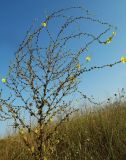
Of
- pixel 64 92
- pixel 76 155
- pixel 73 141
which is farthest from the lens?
pixel 73 141

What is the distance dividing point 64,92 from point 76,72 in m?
0.30

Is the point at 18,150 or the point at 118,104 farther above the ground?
the point at 118,104

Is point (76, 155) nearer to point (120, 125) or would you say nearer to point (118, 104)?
point (120, 125)

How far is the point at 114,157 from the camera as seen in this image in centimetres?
606

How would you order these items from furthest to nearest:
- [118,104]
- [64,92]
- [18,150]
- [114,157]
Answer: [118,104], [18,150], [114,157], [64,92]

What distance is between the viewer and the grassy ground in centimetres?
642

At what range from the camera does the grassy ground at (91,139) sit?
253 inches

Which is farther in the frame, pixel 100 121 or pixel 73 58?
pixel 100 121

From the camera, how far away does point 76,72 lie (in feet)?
15.8

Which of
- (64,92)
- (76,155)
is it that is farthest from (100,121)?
(64,92)

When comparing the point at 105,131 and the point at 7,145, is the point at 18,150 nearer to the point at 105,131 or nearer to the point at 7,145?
the point at 7,145

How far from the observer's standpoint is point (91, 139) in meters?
7.24

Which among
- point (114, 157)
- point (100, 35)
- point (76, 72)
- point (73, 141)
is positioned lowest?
point (114, 157)

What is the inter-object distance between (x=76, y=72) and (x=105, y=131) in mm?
2631
